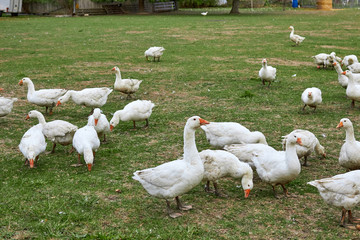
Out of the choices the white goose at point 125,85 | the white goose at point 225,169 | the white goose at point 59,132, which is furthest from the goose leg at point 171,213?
the white goose at point 125,85

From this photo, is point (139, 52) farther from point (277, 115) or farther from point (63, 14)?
point (63, 14)

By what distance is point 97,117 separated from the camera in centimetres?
802

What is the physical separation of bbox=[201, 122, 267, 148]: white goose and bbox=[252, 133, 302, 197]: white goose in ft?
3.15

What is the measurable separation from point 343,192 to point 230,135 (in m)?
2.52

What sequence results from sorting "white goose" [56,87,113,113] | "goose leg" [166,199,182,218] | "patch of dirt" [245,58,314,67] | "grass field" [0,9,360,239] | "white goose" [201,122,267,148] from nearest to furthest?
"grass field" [0,9,360,239] → "goose leg" [166,199,182,218] → "white goose" [201,122,267,148] → "white goose" [56,87,113,113] → "patch of dirt" [245,58,314,67]

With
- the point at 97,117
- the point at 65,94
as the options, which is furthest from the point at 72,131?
the point at 65,94

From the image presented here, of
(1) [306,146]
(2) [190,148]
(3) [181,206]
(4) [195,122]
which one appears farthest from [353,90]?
(3) [181,206]

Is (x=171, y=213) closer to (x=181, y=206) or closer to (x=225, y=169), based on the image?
(x=181, y=206)

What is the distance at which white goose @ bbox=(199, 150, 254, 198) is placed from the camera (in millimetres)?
6039

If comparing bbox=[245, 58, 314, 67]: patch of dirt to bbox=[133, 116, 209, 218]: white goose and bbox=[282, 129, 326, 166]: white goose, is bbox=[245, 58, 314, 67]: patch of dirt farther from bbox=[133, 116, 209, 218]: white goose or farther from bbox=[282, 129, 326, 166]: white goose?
bbox=[133, 116, 209, 218]: white goose

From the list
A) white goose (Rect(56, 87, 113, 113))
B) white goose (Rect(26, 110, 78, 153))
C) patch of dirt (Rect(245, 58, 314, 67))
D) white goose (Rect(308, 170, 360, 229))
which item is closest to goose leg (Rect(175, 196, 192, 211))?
white goose (Rect(308, 170, 360, 229))

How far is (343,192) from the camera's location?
5.21m

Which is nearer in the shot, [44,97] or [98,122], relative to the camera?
[98,122]

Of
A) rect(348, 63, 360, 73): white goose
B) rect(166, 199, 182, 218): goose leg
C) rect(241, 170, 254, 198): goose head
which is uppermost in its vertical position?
rect(348, 63, 360, 73): white goose
